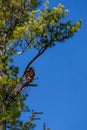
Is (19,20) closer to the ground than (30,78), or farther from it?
farther from it

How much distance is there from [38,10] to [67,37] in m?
1.81

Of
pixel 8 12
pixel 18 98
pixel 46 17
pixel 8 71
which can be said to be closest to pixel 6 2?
pixel 8 12

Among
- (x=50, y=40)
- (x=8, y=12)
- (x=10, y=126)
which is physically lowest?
(x=10, y=126)

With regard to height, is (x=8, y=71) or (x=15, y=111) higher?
(x=8, y=71)

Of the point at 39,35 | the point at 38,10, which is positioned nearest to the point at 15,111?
the point at 39,35

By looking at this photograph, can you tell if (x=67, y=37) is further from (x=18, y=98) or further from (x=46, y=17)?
(x=18, y=98)

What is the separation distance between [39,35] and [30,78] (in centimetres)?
221

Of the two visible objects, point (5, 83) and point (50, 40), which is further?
point (50, 40)

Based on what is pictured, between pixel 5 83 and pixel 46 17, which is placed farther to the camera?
pixel 46 17

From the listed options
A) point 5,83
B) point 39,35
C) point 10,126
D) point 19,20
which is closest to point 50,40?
point 39,35

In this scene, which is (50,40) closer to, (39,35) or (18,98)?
(39,35)

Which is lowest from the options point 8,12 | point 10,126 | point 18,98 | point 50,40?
point 10,126

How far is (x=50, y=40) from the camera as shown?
19.0 meters

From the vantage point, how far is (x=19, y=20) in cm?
1947
